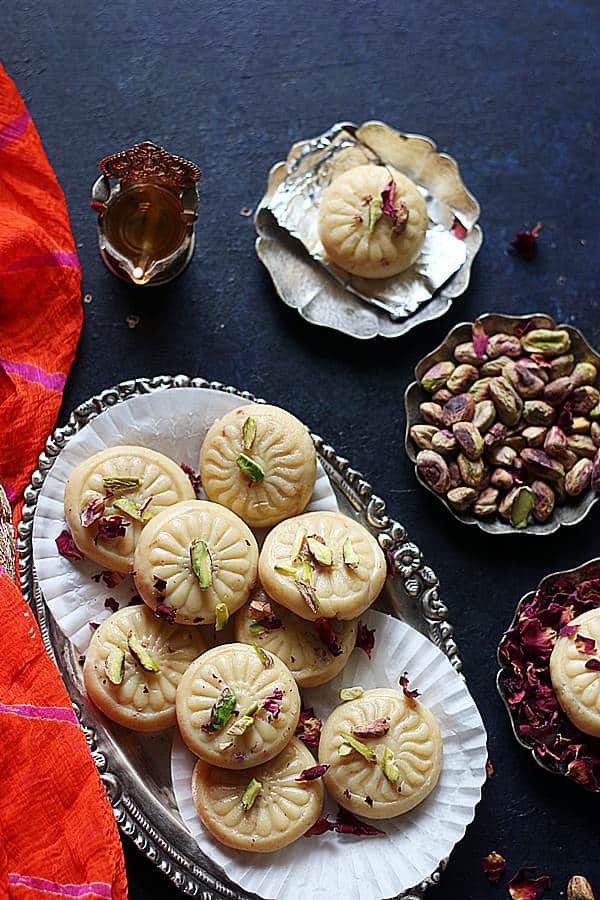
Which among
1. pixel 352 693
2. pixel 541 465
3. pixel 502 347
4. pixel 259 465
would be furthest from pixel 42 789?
pixel 502 347

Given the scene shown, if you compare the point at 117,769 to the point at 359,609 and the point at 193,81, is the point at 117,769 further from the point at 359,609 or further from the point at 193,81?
the point at 193,81

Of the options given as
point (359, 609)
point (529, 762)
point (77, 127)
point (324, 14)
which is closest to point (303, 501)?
point (359, 609)

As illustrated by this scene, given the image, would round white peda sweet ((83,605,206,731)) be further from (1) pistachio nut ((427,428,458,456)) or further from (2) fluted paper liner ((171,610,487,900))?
(1) pistachio nut ((427,428,458,456))

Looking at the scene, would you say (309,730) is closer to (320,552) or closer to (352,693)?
(352,693)

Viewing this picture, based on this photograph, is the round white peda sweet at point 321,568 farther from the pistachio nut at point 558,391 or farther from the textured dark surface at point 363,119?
the pistachio nut at point 558,391

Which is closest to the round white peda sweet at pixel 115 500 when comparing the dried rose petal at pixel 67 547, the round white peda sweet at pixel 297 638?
the dried rose petal at pixel 67 547

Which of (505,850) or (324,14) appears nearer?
(505,850)
